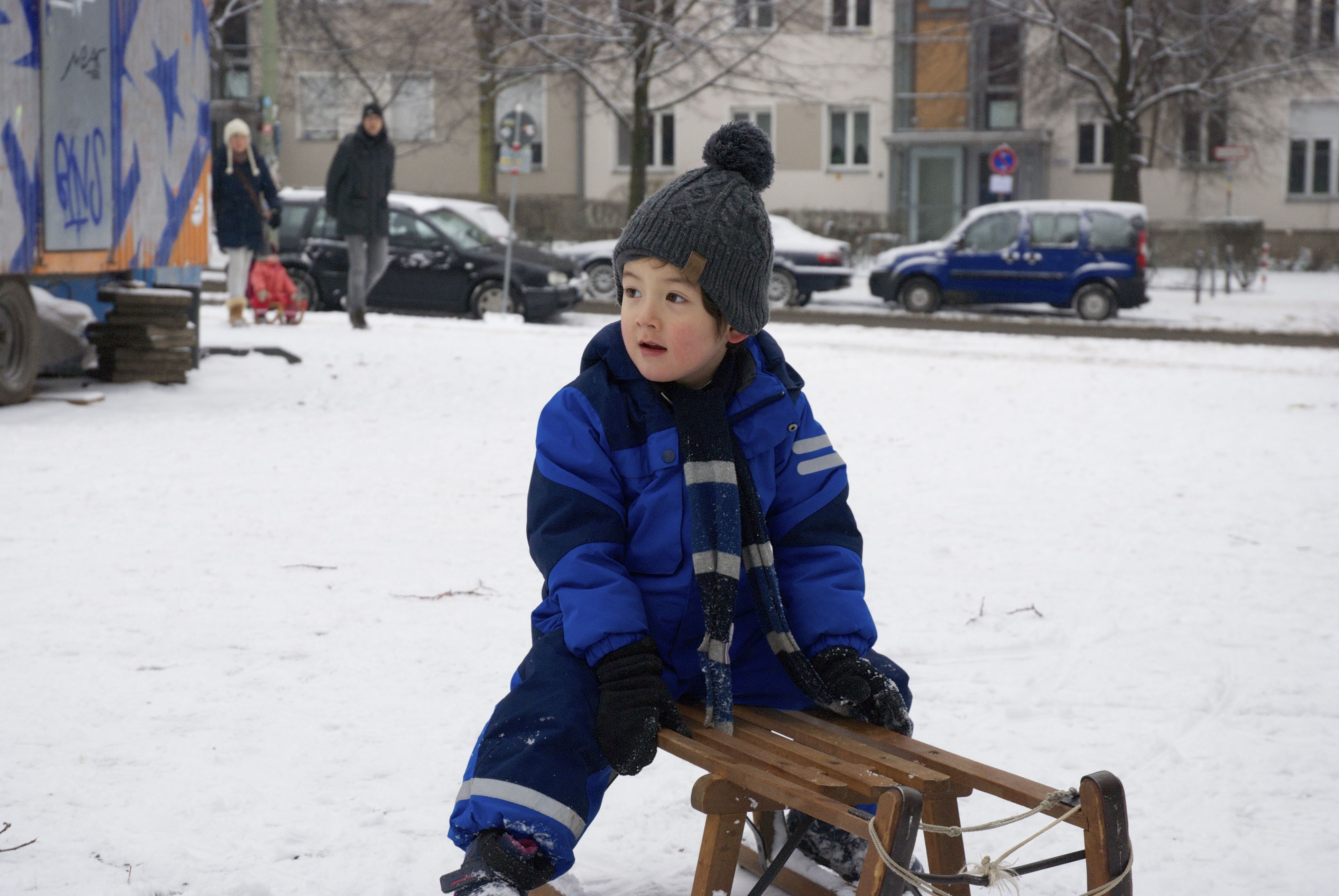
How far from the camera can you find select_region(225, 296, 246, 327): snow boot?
12.6 meters

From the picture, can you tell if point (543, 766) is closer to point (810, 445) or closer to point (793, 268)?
point (810, 445)

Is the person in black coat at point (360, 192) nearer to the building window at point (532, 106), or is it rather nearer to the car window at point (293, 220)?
the car window at point (293, 220)

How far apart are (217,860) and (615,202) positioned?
32238 millimetres

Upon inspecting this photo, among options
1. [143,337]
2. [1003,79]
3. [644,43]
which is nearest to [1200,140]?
[1003,79]

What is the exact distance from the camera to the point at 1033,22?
26.8 meters

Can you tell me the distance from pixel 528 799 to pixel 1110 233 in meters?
18.5

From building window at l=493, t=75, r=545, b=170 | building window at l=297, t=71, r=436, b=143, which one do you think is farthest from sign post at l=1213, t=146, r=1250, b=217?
building window at l=297, t=71, r=436, b=143

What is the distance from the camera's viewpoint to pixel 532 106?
1486 inches

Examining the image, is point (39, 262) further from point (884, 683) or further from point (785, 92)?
point (785, 92)

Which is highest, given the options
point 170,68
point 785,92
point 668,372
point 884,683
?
point 785,92

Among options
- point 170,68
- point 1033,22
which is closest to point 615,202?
point 1033,22

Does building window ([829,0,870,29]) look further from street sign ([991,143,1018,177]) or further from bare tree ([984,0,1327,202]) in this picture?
street sign ([991,143,1018,177])

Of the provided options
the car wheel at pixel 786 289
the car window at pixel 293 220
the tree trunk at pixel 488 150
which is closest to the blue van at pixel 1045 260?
the car wheel at pixel 786 289

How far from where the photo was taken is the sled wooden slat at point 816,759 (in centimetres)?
203
